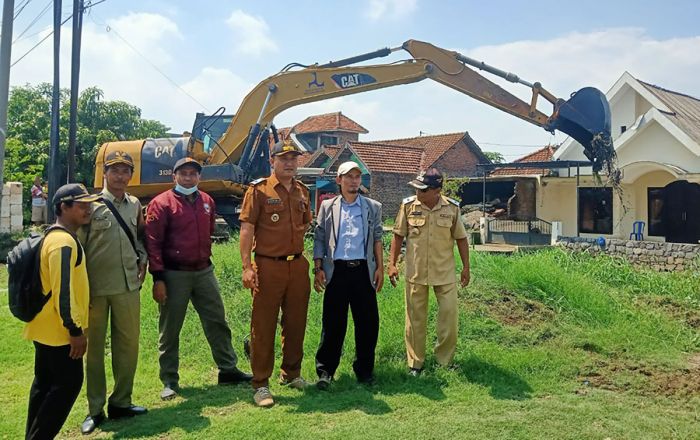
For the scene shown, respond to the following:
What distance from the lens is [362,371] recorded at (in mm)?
4793

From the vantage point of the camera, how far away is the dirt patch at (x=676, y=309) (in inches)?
269

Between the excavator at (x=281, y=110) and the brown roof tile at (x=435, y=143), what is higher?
the brown roof tile at (x=435, y=143)

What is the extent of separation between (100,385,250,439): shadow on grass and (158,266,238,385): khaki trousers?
0.22 metres

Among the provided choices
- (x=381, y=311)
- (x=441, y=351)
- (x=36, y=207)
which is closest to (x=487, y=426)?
(x=441, y=351)

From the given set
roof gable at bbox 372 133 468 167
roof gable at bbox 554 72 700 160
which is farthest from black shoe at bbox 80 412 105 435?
roof gable at bbox 372 133 468 167

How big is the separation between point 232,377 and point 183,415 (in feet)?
2.66

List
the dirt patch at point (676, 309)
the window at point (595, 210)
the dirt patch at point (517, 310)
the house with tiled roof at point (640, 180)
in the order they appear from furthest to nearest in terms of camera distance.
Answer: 1. the window at point (595, 210)
2. the house with tiled roof at point (640, 180)
3. the dirt patch at point (676, 309)
4. the dirt patch at point (517, 310)

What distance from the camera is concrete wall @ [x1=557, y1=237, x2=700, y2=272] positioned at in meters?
11.9

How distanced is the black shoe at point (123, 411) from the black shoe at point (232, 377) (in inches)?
32.6

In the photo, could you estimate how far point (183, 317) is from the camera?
4723 millimetres

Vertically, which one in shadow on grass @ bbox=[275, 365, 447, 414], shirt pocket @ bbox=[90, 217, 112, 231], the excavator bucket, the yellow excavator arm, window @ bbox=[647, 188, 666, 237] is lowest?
shadow on grass @ bbox=[275, 365, 447, 414]

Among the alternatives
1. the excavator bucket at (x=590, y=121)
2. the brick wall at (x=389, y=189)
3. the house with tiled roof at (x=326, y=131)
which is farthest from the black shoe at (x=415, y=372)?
the house with tiled roof at (x=326, y=131)

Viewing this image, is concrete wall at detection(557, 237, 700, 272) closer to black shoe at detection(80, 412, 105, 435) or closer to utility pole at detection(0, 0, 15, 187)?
black shoe at detection(80, 412, 105, 435)

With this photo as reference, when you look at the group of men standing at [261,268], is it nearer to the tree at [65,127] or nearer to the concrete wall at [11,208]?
the concrete wall at [11,208]
